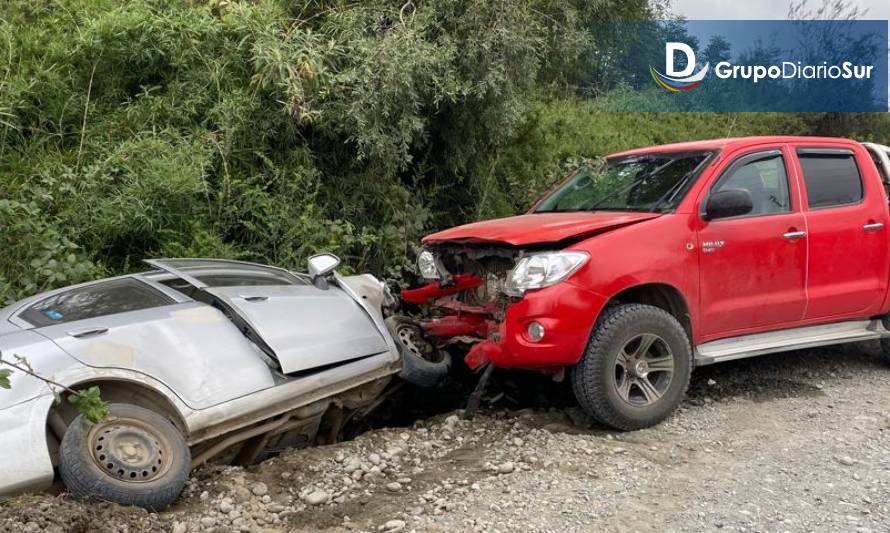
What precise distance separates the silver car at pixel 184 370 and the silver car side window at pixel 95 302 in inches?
0.4

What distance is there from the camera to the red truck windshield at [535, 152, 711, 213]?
5.25 m

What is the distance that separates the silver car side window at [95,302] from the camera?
3939 millimetres

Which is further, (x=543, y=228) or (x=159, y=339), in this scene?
(x=543, y=228)

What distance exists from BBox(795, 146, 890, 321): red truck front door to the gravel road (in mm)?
770

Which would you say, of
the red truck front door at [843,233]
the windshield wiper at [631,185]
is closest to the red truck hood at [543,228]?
the windshield wiper at [631,185]

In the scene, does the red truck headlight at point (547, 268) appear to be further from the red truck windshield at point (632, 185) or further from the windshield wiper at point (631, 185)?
the windshield wiper at point (631, 185)

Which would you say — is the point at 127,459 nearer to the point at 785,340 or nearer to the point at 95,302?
the point at 95,302

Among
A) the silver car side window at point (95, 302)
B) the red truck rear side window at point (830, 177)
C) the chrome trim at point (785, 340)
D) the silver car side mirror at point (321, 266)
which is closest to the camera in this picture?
the silver car side window at point (95, 302)

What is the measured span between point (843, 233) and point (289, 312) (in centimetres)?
411

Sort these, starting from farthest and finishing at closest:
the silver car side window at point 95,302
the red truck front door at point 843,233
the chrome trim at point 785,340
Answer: the red truck front door at point 843,233 → the chrome trim at point 785,340 → the silver car side window at point 95,302

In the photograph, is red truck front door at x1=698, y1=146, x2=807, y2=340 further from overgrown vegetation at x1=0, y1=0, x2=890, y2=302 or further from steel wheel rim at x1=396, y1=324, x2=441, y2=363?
overgrown vegetation at x1=0, y1=0, x2=890, y2=302

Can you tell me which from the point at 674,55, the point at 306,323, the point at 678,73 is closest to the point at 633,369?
the point at 306,323

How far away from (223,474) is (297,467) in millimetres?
403

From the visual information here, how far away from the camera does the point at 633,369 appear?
4.77 meters
